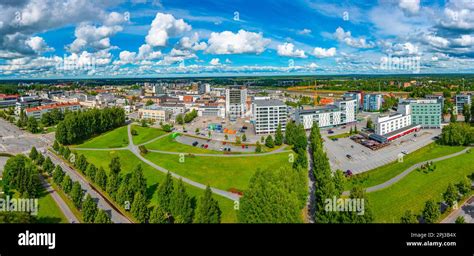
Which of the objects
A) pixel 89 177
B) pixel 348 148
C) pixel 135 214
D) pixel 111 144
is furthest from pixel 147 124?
pixel 135 214

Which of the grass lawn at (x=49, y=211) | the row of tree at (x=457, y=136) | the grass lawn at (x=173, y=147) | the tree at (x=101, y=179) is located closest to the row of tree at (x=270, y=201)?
the grass lawn at (x=49, y=211)

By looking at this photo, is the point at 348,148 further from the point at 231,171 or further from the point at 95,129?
the point at 95,129

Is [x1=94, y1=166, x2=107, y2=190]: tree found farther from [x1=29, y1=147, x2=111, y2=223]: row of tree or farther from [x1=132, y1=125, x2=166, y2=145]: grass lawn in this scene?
[x1=132, y1=125, x2=166, y2=145]: grass lawn

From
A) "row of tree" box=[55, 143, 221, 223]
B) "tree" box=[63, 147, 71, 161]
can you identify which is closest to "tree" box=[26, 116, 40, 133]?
"tree" box=[63, 147, 71, 161]

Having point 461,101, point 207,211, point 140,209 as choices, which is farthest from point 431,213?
point 461,101

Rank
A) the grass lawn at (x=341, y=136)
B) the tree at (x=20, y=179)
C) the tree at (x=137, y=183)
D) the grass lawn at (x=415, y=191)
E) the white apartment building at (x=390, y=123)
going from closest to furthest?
1. the grass lawn at (x=415, y=191)
2. the tree at (x=137, y=183)
3. the tree at (x=20, y=179)
4. the white apartment building at (x=390, y=123)
5. the grass lawn at (x=341, y=136)

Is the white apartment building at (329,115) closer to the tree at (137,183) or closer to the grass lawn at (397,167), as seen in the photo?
the grass lawn at (397,167)
